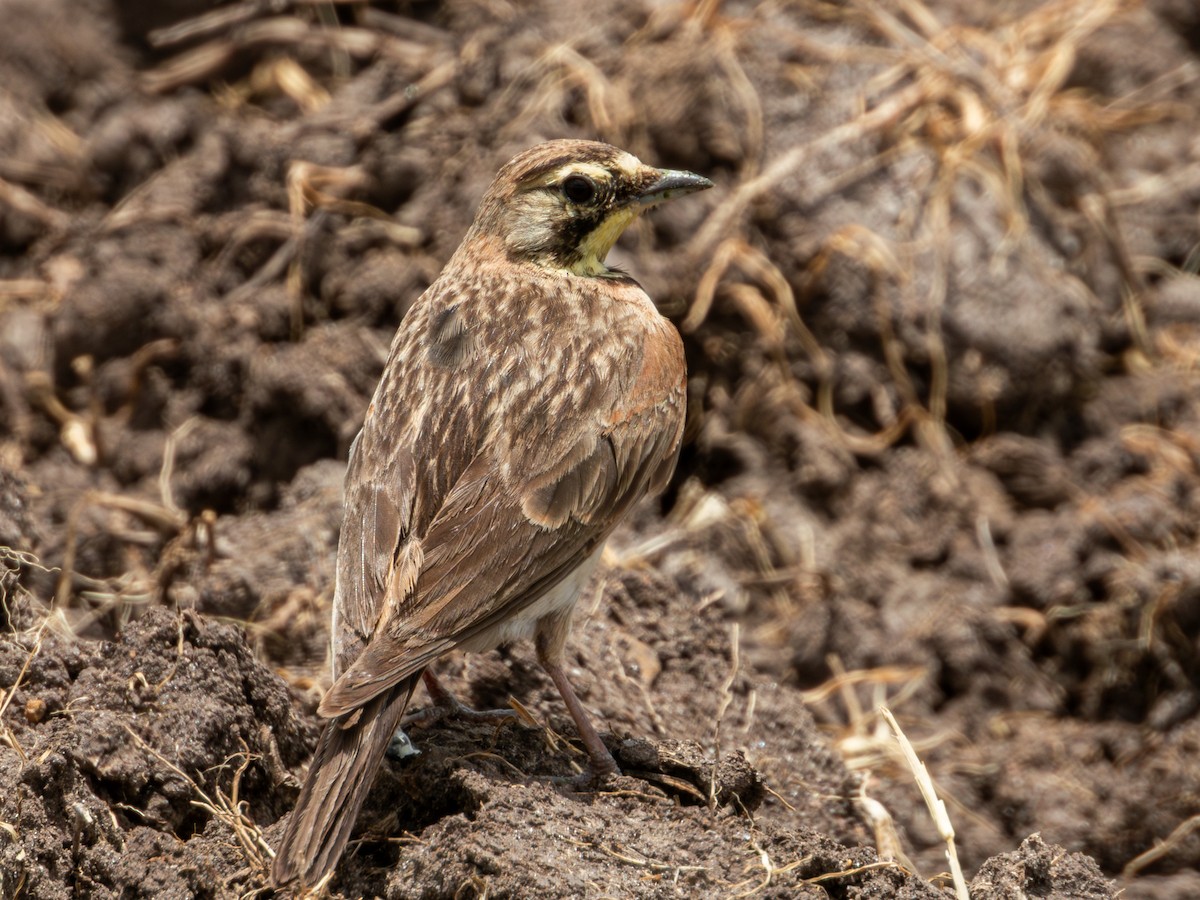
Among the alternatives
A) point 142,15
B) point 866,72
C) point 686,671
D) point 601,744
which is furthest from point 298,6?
point 601,744

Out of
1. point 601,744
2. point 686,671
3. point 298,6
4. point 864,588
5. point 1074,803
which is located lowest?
point 1074,803

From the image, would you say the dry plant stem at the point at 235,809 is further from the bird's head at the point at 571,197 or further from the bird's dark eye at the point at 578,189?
the bird's dark eye at the point at 578,189

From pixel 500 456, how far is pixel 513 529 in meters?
0.28

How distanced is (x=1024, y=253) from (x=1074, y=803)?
2696 millimetres

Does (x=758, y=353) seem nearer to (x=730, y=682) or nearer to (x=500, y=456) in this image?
(x=730, y=682)

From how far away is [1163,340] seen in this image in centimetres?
767

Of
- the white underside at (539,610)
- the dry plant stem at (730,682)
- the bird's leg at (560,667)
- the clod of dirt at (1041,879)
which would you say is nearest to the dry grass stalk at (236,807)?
the white underside at (539,610)

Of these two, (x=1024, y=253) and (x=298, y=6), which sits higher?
(x=298, y=6)

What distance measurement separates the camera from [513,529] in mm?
4602

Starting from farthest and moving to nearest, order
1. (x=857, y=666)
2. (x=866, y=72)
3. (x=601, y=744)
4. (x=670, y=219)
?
(x=866, y=72)
(x=670, y=219)
(x=857, y=666)
(x=601, y=744)

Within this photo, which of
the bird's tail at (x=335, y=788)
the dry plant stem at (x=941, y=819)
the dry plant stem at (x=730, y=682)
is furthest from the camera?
the dry plant stem at (x=730, y=682)

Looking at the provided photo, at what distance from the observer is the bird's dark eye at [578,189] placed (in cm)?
543

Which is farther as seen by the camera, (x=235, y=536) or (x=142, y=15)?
(x=142, y=15)

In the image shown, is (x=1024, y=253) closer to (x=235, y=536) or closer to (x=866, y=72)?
(x=866, y=72)
